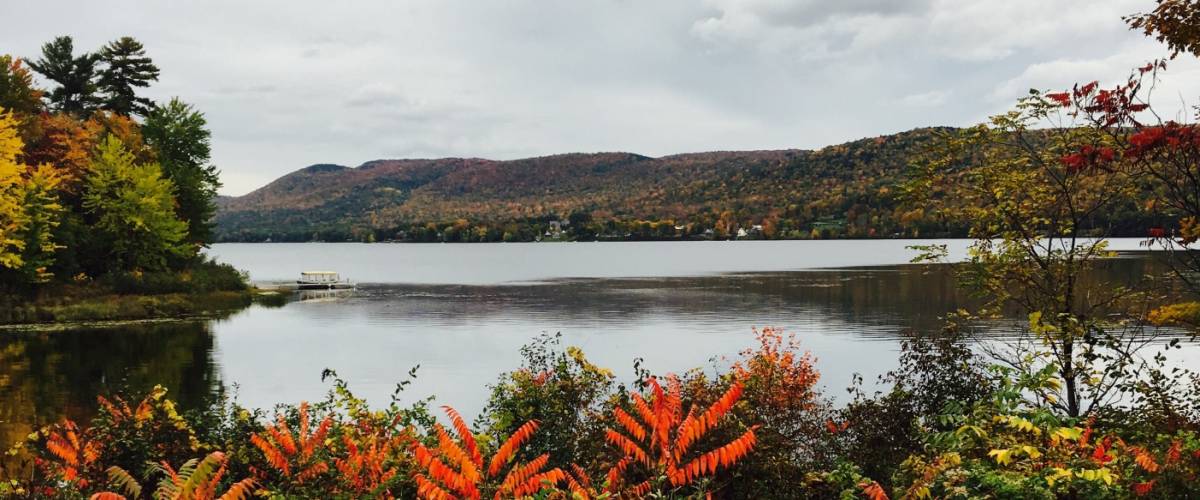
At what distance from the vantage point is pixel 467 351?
4647 centimetres

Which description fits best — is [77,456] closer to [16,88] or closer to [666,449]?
[666,449]

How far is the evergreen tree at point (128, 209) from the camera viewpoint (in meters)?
65.0

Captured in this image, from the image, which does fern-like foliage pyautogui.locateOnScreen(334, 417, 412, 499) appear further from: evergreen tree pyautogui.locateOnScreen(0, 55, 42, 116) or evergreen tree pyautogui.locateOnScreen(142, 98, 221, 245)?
evergreen tree pyautogui.locateOnScreen(142, 98, 221, 245)

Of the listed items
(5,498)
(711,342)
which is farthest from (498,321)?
(5,498)

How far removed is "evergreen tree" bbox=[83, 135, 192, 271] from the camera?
65.0 meters

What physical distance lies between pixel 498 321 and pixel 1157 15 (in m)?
53.6

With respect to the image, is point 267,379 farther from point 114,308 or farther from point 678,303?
point 678,303

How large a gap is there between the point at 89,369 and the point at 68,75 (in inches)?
2132

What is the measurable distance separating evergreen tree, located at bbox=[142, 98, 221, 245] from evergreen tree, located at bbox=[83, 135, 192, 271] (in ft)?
32.5

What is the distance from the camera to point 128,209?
6525cm

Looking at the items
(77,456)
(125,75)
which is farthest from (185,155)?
(77,456)

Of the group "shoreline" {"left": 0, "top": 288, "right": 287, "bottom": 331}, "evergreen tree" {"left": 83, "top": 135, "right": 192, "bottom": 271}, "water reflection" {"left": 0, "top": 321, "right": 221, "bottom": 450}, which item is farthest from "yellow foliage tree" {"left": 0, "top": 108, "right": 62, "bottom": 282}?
"water reflection" {"left": 0, "top": 321, "right": 221, "bottom": 450}

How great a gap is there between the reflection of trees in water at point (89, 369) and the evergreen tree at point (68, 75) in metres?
38.3

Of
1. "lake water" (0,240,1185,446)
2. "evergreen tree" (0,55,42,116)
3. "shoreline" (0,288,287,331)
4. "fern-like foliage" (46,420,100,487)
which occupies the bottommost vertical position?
"lake water" (0,240,1185,446)
